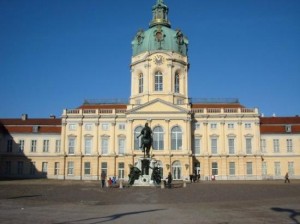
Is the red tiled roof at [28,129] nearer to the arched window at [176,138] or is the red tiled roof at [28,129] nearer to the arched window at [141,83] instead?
the arched window at [141,83]

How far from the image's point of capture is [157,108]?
61844 millimetres

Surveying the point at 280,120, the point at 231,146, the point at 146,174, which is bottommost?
the point at 146,174

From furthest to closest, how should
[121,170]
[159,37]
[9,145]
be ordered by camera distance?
[9,145]
[159,37]
[121,170]

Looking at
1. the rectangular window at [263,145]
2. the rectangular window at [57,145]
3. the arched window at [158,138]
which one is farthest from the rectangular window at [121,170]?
the rectangular window at [263,145]

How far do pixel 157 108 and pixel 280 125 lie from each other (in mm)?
21512

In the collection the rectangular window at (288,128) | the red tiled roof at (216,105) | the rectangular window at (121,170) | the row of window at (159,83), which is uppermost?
the row of window at (159,83)

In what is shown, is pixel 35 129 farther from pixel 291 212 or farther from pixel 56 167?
pixel 291 212

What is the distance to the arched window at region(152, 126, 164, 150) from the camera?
61188mm

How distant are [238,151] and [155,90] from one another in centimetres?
1687

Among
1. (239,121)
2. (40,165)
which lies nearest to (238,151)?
(239,121)

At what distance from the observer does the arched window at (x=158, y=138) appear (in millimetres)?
61188

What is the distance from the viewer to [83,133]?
65250 mm

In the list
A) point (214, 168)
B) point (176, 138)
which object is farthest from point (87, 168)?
point (214, 168)

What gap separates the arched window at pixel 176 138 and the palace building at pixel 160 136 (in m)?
0.16
